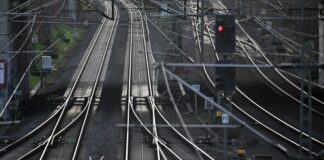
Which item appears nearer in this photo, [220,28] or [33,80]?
[220,28]

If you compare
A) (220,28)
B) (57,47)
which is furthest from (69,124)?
(57,47)

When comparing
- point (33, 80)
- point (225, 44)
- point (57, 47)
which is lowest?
point (33, 80)

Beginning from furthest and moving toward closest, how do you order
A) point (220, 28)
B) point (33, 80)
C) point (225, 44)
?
point (33, 80), point (225, 44), point (220, 28)

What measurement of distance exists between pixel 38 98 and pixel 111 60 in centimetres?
1225

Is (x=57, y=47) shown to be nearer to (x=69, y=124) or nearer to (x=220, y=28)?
(x=69, y=124)

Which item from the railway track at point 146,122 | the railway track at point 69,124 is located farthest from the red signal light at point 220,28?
the railway track at point 69,124

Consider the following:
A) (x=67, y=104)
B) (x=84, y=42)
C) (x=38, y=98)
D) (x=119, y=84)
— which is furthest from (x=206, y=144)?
(x=84, y=42)

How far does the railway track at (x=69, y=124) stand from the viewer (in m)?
21.4

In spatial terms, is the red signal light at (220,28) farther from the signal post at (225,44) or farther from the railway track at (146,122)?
the railway track at (146,122)

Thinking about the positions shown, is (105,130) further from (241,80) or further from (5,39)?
(241,80)

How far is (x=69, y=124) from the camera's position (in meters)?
25.5

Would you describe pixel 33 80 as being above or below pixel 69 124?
above

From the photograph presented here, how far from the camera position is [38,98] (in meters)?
30.8

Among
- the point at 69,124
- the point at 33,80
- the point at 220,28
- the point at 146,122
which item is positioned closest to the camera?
the point at 220,28
